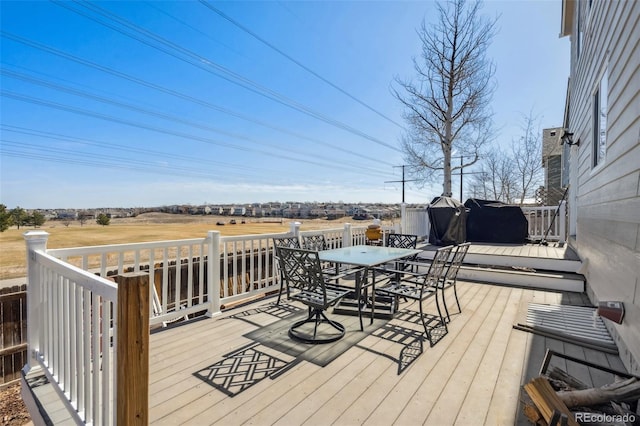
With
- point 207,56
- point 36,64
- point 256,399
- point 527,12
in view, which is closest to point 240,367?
point 256,399

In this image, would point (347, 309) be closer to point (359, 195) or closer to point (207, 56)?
point (207, 56)

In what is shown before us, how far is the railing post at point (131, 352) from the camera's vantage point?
1191 millimetres

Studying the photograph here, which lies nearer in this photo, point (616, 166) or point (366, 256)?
point (616, 166)

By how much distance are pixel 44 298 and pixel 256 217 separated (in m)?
Result: 33.6

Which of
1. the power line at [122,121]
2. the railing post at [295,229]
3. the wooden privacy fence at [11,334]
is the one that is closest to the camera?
the wooden privacy fence at [11,334]

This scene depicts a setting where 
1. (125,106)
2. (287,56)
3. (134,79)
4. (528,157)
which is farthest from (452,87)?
(125,106)

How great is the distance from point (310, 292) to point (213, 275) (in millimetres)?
1335

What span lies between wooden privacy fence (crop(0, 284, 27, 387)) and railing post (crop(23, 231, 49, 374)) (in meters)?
2.16

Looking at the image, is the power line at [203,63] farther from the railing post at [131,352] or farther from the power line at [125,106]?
the railing post at [131,352]

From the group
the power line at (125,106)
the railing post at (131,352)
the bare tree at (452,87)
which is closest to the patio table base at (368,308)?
the railing post at (131,352)

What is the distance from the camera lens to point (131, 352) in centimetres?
120

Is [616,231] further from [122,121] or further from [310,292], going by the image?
[122,121]

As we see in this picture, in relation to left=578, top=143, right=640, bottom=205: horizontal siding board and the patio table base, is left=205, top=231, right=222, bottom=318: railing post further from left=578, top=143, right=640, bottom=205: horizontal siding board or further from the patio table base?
left=578, top=143, right=640, bottom=205: horizontal siding board

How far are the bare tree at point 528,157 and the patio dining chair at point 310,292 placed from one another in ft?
47.3
